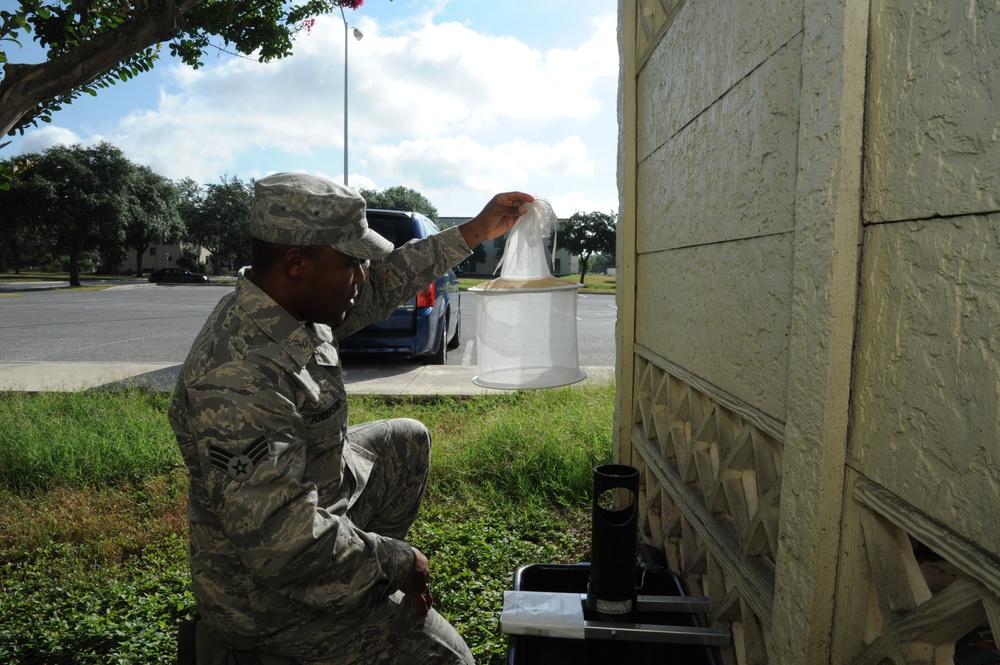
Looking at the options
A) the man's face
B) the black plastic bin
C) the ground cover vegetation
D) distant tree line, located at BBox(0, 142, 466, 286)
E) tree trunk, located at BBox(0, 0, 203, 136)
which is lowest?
the ground cover vegetation

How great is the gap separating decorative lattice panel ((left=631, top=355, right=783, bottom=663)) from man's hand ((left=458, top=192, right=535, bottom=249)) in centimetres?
78

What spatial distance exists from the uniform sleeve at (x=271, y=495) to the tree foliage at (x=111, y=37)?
8.28ft

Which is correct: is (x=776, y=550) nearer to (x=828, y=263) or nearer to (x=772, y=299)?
(x=772, y=299)

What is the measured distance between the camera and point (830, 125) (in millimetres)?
1166

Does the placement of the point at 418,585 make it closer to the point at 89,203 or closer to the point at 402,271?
the point at 402,271

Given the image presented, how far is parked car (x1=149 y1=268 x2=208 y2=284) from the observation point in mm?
42781

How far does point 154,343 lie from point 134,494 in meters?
7.93

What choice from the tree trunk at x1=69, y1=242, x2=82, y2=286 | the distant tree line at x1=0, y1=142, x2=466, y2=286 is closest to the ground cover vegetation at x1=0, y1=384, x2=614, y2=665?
the distant tree line at x1=0, y1=142, x2=466, y2=286

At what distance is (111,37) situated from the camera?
3.54 m

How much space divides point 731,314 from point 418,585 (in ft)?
3.79

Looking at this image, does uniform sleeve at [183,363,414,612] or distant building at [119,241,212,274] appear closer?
uniform sleeve at [183,363,414,612]

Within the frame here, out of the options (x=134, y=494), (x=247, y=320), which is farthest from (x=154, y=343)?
(x=247, y=320)

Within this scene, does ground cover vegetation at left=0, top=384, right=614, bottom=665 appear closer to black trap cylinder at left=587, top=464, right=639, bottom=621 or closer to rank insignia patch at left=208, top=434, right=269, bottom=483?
black trap cylinder at left=587, top=464, right=639, bottom=621

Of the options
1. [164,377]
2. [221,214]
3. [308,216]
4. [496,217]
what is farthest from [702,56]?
[221,214]
